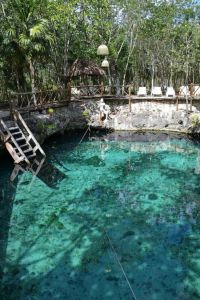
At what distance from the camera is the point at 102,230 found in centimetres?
790

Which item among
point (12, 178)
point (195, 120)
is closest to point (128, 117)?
point (195, 120)

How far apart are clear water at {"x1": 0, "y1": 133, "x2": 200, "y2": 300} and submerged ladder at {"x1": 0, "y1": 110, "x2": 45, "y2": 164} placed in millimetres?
716

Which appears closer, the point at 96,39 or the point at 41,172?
the point at 41,172

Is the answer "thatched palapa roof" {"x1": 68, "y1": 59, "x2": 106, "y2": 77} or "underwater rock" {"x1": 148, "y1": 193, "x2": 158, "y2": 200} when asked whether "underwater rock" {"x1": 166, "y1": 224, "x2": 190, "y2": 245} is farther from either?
"thatched palapa roof" {"x1": 68, "y1": 59, "x2": 106, "y2": 77}

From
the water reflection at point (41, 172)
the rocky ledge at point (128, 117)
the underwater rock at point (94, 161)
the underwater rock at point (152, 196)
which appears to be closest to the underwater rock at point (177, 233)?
the underwater rock at point (152, 196)

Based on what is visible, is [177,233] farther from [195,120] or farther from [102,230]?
[195,120]

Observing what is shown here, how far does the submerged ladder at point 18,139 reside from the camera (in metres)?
12.0

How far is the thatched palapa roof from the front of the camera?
2019 centimetres

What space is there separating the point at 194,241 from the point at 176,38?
23051 mm

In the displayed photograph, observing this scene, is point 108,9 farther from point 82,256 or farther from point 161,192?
point 82,256

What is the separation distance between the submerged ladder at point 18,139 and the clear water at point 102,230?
72cm

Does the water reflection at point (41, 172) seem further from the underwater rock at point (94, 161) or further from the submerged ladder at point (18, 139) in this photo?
the underwater rock at point (94, 161)

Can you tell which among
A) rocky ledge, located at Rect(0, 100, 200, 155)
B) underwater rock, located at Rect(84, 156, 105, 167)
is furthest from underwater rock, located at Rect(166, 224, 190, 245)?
rocky ledge, located at Rect(0, 100, 200, 155)

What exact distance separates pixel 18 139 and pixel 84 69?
9.66m
